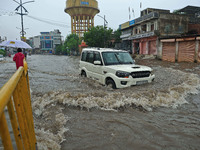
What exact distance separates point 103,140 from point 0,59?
30538mm

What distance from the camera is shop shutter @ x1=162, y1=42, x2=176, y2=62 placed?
21.6 meters

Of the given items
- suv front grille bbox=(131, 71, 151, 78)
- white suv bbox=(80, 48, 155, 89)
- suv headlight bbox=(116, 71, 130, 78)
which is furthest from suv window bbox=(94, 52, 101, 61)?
suv front grille bbox=(131, 71, 151, 78)

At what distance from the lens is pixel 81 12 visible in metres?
62.8

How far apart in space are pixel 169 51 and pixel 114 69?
19055mm

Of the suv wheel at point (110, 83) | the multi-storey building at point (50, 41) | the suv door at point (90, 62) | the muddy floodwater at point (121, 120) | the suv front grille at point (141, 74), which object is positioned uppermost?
the multi-storey building at point (50, 41)

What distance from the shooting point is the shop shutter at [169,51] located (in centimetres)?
2165

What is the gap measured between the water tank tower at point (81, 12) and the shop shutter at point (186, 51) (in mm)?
48765

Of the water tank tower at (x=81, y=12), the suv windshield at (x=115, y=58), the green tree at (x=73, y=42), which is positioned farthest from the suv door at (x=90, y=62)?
the water tank tower at (x=81, y=12)

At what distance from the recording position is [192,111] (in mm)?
4559

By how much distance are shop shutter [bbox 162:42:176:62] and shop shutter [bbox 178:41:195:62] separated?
1.06m

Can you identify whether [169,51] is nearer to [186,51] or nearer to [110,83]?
[186,51]

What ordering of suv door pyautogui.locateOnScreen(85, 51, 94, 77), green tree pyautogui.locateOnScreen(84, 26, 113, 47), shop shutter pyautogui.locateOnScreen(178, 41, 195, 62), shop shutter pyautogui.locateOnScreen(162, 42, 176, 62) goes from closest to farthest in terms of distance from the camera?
suv door pyautogui.locateOnScreen(85, 51, 94, 77) → shop shutter pyautogui.locateOnScreen(178, 41, 195, 62) → shop shutter pyautogui.locateOnScreen(162, 42, 176, 62) → green tree pyautogui.locateOnScreen(84, 26, 113, 47)

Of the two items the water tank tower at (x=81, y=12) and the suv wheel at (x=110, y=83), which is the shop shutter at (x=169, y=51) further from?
the water tank tower at (x=81, y=12)

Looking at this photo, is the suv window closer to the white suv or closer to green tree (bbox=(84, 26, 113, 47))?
the white suv
